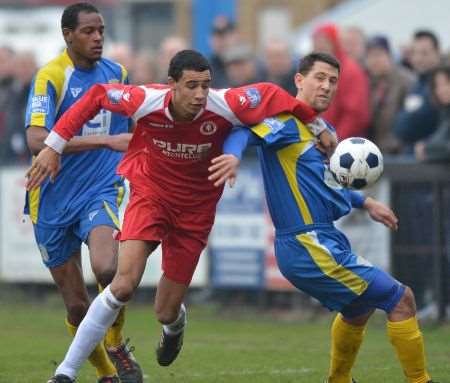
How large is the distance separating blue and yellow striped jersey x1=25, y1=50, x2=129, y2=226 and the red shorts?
1.98 ft

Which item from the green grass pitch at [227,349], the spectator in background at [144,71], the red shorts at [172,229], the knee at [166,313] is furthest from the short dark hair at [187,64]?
the spectator in background at [144,71]

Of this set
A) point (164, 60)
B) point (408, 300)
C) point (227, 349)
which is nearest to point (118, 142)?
point (408, 300)

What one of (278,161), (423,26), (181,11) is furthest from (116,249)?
(181,11)

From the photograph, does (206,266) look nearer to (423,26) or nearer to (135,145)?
(135,145)

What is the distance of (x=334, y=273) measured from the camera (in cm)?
866

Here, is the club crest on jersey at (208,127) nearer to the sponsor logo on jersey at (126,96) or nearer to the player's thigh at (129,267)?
the sponsor logo on jersey at (126,96)

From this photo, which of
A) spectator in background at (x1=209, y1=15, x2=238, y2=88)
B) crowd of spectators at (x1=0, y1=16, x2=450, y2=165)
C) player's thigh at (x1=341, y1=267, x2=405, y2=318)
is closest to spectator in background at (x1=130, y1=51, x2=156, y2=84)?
spectator in background at (x1=209, y1=15, x2=238, y2=88)

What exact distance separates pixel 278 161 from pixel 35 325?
6.29 metres

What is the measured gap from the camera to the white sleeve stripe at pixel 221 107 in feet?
28.7

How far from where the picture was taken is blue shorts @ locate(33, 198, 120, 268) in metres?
9.55

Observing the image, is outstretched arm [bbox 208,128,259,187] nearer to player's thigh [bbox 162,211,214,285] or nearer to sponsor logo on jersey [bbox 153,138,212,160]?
sponsor logo on jersey [bbox 153,138,212,160]

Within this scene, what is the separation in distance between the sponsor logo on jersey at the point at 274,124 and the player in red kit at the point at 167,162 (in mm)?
44

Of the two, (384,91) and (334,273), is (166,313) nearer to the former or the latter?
(334,273)

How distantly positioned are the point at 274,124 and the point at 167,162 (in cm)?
88
